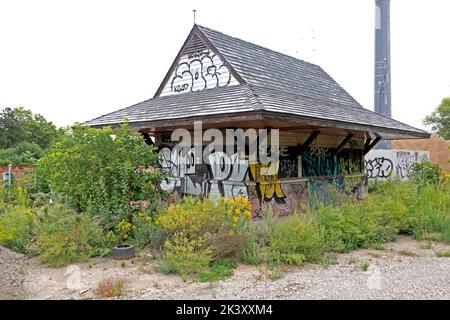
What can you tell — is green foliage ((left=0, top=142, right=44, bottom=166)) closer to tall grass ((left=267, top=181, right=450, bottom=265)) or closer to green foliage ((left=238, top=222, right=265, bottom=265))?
green foliage ((left=238, top=222, right=265, bottom=265))

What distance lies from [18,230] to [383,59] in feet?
55.6

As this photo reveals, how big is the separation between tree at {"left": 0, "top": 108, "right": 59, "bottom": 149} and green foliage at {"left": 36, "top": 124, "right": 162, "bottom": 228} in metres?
24.3

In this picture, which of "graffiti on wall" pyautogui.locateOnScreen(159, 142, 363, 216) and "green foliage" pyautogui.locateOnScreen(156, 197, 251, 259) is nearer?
"green foliage" pyautogui.locateOnScreen(156, 197, 251, 259)

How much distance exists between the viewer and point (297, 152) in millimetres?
10453

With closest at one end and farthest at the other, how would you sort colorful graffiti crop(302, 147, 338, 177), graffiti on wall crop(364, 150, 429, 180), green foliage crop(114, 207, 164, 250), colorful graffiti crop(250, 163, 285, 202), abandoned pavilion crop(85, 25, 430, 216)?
green foliage crop(114, 207, 164, 250), abandoned pavilion crop(85, 25, 430, 216), colorful graffiti crop(250, 163, 285, 202), colorful graffiti crop(302, 147, 338, 177), graffiti on wall crop(364, 150, 429, 180)

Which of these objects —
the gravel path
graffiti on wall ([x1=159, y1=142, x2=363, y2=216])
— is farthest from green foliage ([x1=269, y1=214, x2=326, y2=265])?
the gravel path

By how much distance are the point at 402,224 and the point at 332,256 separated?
255cm

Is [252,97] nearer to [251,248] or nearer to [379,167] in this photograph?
[251,248]

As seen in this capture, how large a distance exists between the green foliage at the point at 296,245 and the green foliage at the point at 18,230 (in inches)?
174

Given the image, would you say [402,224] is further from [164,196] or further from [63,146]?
[63,146]

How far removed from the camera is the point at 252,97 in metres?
8.41

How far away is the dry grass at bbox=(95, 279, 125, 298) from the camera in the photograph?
462cm

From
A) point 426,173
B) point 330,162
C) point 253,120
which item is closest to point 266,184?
point 253,120
